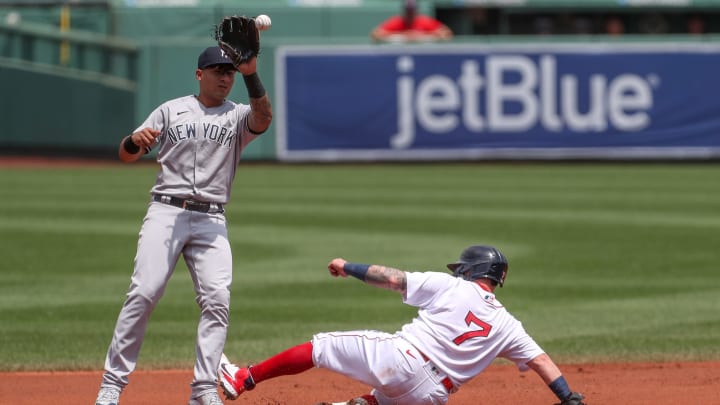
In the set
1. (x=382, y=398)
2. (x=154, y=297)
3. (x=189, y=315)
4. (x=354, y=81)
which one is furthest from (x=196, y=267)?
(x=354, y=81)

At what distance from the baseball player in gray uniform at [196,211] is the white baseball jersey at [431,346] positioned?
2.05ft

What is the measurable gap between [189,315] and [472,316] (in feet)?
15.7

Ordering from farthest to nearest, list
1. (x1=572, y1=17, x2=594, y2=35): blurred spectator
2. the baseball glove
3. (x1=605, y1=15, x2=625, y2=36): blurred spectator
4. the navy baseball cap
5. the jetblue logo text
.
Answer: (x1=572, y1=17, x2=594, y2=35): blurred spectator
(x1=605, y1=15, x2=625, y2=36): blurred spectator
the jetblue logo text
the navy baseball cap
the baseball glove

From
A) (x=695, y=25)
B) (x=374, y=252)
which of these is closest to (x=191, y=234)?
(x=374, y=252)

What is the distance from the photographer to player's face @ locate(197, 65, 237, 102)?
6.57 m

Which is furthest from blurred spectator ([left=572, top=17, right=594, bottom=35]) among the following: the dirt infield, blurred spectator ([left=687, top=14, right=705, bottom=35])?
the dirt infield

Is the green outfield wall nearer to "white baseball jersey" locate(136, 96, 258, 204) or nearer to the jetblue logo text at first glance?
the jetblue logo text

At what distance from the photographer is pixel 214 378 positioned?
21.1 ft

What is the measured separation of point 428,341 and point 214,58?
182 centimetres

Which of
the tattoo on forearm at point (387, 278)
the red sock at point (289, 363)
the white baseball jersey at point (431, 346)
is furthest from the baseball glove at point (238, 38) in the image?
the red sock at point (289, 363)

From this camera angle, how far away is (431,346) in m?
6.20

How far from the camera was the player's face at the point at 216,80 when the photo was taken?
657 cm

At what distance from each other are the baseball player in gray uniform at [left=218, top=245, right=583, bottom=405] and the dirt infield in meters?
1.04

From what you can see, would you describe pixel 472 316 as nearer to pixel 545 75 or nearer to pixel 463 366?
pixel 463 366
